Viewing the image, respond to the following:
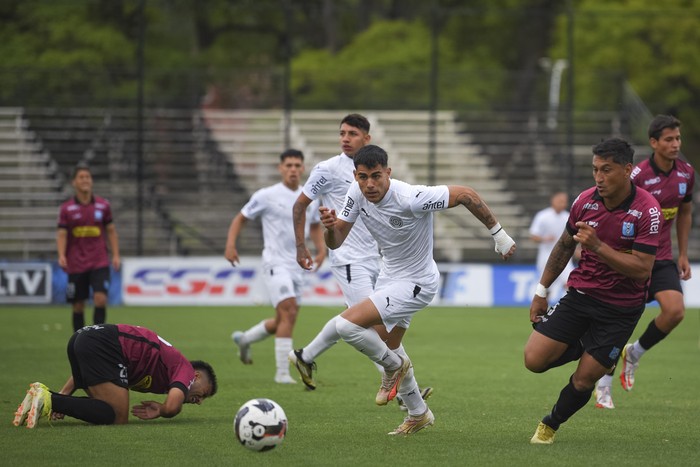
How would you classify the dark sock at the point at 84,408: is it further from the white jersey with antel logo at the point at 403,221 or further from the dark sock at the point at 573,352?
the dark sock at the point at 573,352

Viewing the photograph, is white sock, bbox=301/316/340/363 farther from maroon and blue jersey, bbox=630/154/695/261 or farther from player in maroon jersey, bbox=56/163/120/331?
player in maroon jersey, bbox=56/163/120/331

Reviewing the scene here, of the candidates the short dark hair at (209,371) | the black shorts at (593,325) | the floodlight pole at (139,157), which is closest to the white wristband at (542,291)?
the black shorts at (593,325)

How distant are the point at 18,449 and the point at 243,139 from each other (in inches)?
906

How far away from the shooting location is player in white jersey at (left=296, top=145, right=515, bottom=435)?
8.59 metres

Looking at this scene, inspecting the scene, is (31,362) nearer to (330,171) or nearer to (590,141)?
(330,171)

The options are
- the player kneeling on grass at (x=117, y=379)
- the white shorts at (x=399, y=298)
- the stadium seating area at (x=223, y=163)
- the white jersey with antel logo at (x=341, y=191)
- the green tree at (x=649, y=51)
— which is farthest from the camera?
the green tree at (x=649, y=51)

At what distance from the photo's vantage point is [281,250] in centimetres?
1320

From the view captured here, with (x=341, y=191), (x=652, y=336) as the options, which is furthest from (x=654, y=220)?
(x=341, y=191)

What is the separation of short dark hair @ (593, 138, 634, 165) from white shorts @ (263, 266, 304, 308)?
17.8 ft

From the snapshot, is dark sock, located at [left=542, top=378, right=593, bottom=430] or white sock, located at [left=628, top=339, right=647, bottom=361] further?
white sock, located at [left=628, top=339, right=647, bottom=361]

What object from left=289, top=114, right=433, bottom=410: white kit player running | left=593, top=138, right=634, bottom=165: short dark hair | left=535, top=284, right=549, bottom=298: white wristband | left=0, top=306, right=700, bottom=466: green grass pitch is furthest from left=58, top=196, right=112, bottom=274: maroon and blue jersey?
left=593, top=138, right=634, bottom=165: short dark hair

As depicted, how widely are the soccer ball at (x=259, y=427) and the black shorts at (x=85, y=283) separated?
778cm

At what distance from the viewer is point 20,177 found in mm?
29297

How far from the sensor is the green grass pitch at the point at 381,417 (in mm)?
7984
